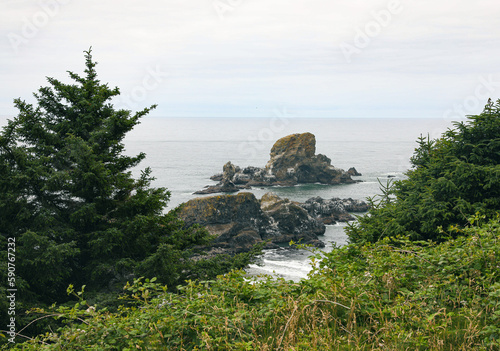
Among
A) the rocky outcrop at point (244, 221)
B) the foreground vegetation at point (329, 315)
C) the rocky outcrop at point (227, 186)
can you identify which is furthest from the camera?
the rocky outcrop at point (227, 186)

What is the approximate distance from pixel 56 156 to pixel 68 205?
168 centimetres

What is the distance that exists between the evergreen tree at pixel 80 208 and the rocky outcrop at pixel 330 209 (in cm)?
3780

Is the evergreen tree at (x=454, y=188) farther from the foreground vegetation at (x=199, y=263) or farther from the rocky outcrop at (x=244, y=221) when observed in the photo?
the rocky outcrop at (x=244, y=221)

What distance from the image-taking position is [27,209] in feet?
37.7

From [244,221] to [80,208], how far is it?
29.3m

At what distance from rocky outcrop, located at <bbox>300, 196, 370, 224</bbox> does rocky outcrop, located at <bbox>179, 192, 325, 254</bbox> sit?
6726 mm

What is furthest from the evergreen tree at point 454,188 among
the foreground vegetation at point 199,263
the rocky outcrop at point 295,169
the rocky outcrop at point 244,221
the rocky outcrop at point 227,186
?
the rocky outcrop at point 295,169

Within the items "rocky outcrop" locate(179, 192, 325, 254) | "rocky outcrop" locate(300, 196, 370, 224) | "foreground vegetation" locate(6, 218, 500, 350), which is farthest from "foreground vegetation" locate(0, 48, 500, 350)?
"rocky outcrop" locate(300, 196, 370, 224)

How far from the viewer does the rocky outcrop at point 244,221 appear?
39.1 m

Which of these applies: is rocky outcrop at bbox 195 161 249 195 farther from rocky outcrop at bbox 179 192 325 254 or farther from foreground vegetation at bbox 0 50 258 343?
foreground vegetation at bbox 0 50 258 343

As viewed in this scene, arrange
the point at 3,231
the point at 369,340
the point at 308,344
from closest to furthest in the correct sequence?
the point at 308,344, the point at 369,340, the point at 3,231

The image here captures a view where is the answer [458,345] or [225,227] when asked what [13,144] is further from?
[225,227]

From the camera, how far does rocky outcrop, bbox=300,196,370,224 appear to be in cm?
5128

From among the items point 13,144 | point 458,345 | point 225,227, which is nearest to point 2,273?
point 13,144
